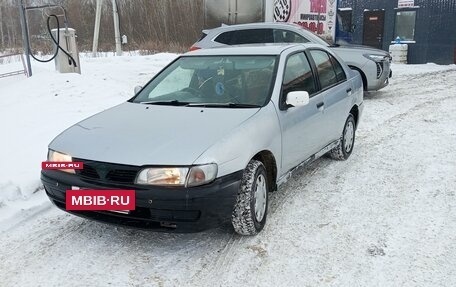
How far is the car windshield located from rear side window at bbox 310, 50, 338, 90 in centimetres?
83

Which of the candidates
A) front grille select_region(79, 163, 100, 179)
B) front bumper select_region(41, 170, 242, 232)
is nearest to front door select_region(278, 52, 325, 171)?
front bumper select_region(41, 170, 242, 232)

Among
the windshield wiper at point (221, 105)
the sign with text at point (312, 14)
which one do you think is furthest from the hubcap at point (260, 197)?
the sign with text at point (312, 14)

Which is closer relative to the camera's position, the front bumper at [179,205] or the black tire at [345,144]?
the front bumper at [179,205]

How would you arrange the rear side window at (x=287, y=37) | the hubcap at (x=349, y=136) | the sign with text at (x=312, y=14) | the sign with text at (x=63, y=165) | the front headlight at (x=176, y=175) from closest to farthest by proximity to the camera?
the front headlight at (x=176, y=175) → the sign with text at (x=63, y=165) → the hubcap at (x=349, y=136) → the rear side window at (x=287, y=37) → the sign with text at (x=312, y=14)

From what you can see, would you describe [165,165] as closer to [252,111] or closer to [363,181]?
[252,111]

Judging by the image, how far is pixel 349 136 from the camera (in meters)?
5.75

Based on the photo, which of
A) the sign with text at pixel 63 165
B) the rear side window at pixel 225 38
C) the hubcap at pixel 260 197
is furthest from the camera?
the rear side window at pixel 225 38

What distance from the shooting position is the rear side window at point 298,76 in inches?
164

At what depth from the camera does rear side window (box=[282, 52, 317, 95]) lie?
4.16 m

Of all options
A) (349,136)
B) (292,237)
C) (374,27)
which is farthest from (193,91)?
(374,27)

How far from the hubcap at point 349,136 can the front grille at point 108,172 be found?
3309 millimetres

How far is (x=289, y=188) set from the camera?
4.67 m

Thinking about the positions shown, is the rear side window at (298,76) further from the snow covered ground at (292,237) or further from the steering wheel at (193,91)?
the snow covered ground at (292,237)

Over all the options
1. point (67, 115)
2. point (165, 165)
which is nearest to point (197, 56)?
point (165, 165)
